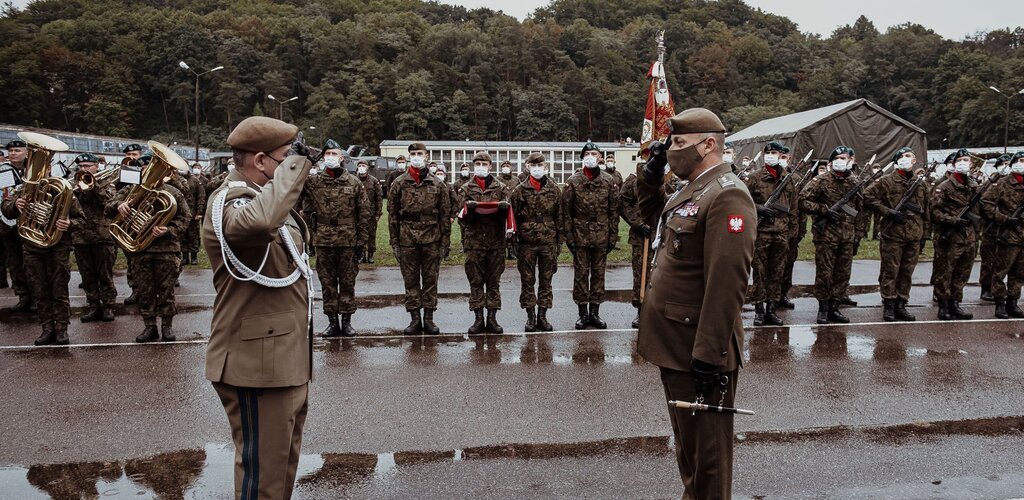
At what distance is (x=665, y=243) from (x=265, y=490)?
7.04 ft

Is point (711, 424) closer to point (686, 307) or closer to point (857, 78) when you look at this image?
point (686, 307)

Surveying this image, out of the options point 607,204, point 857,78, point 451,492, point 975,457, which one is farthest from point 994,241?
point 857,78

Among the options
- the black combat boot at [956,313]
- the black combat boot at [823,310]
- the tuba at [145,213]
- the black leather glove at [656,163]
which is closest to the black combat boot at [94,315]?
the tuba at [145,213]

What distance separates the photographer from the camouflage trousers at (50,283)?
730 cm

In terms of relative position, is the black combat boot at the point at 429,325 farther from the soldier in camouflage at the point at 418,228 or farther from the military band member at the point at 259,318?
the military band member at the point at 259,318

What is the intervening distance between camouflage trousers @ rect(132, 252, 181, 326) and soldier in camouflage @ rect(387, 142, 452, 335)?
2.53 metres

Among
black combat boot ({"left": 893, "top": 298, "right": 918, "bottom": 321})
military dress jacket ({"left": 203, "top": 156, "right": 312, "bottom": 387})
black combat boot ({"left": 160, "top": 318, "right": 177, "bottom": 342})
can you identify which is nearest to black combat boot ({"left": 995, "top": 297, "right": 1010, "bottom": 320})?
black combat boot ({"left": 893, "top": 298, "right": 918, "bottom": 321})

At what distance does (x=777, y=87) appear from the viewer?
340 ft

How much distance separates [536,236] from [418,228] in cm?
145

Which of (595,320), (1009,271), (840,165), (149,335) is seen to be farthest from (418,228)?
(1009,271)

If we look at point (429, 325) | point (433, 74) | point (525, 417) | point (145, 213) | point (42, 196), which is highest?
point (433, 74)

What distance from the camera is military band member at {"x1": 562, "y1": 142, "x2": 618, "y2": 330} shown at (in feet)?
27.3

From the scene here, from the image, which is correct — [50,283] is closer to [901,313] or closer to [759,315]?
[759,315]

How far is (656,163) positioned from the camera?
3.46 metres
